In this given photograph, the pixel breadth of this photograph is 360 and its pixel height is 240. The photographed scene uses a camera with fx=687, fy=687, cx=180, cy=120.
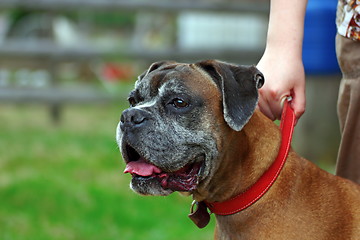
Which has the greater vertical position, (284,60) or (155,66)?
(284,60)

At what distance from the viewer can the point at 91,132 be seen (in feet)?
31.0

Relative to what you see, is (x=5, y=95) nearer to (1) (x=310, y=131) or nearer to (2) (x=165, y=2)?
(2) (x=165, y=2)

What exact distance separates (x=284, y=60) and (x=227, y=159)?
1.94ft

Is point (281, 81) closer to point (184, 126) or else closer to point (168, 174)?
point (184, 126)

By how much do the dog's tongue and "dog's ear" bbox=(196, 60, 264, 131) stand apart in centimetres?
42

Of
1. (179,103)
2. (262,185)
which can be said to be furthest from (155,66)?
(262,185)

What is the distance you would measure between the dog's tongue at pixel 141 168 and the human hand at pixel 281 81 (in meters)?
0.69

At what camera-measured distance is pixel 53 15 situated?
1113cm

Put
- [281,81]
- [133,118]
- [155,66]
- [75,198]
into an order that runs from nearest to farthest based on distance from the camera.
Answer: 1. [133,118]
2. [281,81]
3. [155,66]
4. [75,198]

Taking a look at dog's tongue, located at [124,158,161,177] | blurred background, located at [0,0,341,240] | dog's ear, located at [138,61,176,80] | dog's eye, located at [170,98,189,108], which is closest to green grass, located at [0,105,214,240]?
blurred background, located at [0,0,341,240]

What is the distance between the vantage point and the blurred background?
6.15m

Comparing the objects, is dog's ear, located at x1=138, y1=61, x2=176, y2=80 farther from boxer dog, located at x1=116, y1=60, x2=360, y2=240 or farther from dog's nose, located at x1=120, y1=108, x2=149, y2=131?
dog's nose, located at x1=120, y1=108, x2=149, y2=131

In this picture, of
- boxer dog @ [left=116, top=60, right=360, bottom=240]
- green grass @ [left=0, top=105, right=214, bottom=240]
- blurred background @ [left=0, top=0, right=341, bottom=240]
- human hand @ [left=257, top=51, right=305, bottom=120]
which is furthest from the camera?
blurred background @ [left=0, top=0, right=341, bottom=240]

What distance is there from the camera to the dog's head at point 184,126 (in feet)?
10.4
